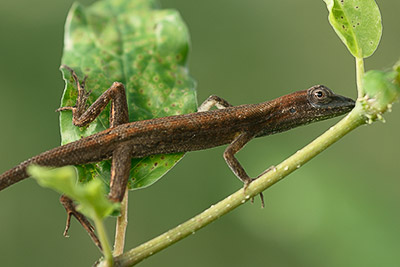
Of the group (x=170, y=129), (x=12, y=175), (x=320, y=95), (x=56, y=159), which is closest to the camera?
(x=12, y=175)

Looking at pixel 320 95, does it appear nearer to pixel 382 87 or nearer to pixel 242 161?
pixel 382 87

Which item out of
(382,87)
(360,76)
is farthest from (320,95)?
(382,87)

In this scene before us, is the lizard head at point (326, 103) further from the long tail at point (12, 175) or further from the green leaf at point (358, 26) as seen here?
the long tail at point (12, 175)

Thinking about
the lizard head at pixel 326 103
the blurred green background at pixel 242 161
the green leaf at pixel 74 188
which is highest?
the green leaf at pixel 74 188

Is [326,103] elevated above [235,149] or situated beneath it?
elevated above

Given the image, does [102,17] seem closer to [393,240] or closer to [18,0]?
[393,240]

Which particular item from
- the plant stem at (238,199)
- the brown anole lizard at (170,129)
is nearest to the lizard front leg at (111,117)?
the brown anole lizard at (170,129)

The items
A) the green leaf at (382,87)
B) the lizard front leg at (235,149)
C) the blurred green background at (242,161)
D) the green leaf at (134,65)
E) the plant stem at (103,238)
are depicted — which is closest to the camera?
the plant stem at (103,238)
